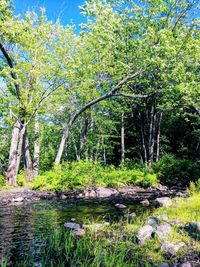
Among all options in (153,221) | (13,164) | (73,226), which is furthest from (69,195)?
(153,221)

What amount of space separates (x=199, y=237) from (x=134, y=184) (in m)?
18.2

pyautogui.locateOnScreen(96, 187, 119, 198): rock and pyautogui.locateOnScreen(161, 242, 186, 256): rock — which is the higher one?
pyautogui.locateOnScreen(96, 187, 119, 198): rock

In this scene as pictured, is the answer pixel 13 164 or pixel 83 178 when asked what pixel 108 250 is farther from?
pixel 13 164

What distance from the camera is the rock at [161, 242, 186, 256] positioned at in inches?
294

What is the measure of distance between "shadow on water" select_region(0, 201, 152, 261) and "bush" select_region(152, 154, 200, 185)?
13423 mm

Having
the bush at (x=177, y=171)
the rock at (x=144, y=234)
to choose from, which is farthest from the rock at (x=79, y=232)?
the bush at (x=177, y=171)

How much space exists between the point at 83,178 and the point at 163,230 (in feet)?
46.6

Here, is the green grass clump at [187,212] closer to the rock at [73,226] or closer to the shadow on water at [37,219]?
the shadow on water at [37,219]

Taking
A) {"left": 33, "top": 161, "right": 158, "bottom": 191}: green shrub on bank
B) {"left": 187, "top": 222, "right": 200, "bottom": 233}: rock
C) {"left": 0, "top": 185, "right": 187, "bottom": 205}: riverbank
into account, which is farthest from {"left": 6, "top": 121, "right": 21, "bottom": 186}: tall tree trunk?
{"left": 187, "top": 222, "right": 200, "bottom": 233}: rock

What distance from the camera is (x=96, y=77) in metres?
27.0

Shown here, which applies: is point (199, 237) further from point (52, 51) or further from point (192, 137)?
point (192, 137)

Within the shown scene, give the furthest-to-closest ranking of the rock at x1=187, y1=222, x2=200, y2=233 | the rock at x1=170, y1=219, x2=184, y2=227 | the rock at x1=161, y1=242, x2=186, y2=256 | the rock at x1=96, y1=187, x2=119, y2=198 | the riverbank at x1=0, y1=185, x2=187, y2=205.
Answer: the rock at x1=96, y1=187, x2=119, y2=198
the riverbank at x1=0, y1=185, x2=187, y2=205
the rock at x1=170, y1=219, x2=184, y2=227
the rock at x1=187, y1=222, x2=200, y2=233
the rock at x1=161, y1=242, x2=186, y2=256

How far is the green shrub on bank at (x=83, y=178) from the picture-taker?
22109mm

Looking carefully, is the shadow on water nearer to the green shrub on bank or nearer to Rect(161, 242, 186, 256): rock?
Rect(161, 242, 186, 256): rock
